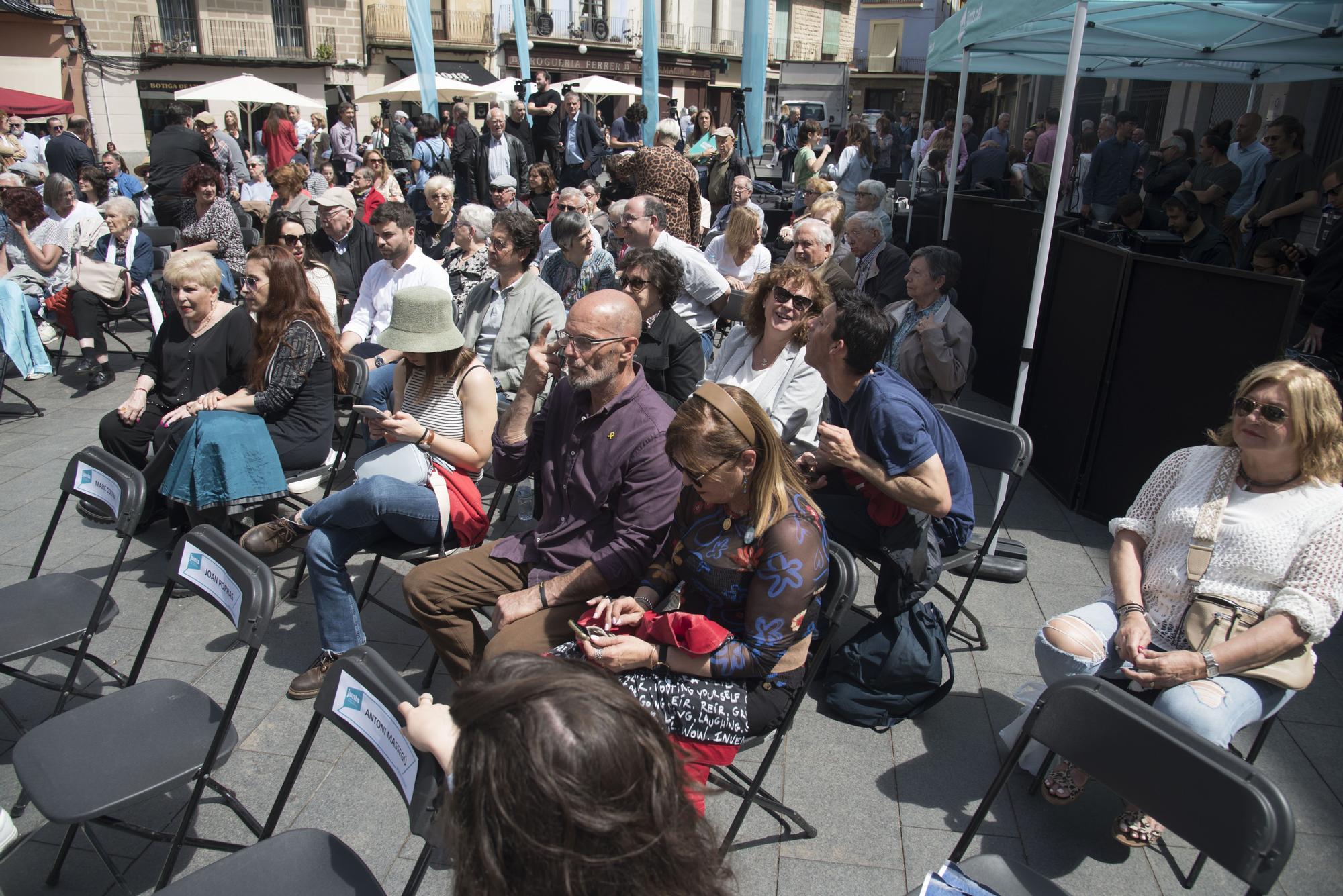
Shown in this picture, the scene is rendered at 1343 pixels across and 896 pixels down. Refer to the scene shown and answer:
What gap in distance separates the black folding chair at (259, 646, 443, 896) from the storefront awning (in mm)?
28774

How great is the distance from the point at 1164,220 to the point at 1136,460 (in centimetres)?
386

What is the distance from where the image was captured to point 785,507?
2.29 metres

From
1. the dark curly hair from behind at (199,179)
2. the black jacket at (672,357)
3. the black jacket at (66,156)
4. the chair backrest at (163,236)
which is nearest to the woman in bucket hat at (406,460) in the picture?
the black jacket at (672,357)

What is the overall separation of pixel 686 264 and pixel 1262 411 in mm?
3326

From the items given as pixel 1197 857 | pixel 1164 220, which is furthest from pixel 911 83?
pixel 1197 857

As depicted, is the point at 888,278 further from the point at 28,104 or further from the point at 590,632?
the point at 28,104

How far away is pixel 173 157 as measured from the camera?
8.89 metres

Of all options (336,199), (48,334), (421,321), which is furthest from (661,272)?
(48,334)

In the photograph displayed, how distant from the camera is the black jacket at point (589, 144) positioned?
11461mm

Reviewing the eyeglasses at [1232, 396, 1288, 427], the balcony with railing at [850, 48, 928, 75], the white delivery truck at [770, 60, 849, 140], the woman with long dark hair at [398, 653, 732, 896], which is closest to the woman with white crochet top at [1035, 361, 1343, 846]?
the eyeglasses at [1232, 396, 1288, 427]

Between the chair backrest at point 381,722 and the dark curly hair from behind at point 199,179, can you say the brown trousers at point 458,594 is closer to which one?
the chair backrest at point 381,722

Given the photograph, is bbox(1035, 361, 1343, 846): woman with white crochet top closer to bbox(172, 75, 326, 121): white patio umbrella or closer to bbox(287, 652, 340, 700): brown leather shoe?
bbox(287, 652, 340, 700): brown leather shoe

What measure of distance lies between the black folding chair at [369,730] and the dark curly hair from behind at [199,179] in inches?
258

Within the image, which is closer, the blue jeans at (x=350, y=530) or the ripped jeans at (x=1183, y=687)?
the ripped jeans at (x=1183, y=687)
